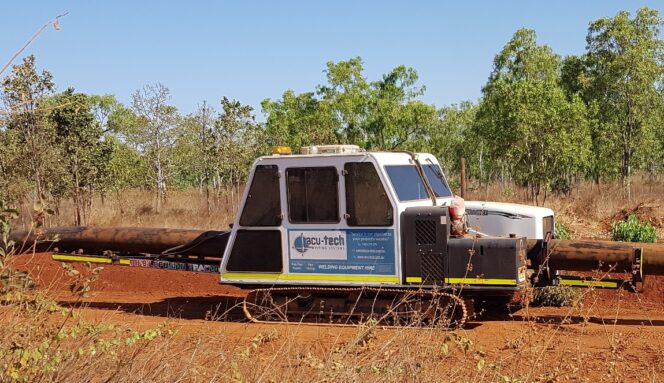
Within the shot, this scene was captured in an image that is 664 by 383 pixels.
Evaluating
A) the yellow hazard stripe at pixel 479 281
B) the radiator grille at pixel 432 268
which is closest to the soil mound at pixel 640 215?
the yellow hazard stripe at pixel 479 281

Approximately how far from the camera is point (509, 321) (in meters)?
11.0

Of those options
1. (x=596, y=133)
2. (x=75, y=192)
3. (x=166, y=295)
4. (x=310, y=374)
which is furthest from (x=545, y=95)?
(x=310, y=374)

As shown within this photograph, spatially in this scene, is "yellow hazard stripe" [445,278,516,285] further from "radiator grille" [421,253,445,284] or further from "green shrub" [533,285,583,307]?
"green shrub" [533,285,583,307]

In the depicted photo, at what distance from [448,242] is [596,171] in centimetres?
4421

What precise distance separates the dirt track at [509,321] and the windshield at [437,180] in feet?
6.49

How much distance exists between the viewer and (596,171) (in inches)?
2010

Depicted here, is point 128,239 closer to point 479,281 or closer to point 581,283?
point 479,281

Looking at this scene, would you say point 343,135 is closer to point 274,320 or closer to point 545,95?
point 545,95

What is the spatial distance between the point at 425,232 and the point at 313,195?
1645 mm

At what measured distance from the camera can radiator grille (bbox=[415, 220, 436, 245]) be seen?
9.97 m

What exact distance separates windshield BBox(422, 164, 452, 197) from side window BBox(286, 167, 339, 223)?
1.67 meters

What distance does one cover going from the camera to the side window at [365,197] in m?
10.2

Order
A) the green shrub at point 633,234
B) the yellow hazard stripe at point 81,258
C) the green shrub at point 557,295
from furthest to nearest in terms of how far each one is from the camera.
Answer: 1. the green shrub at point 633,234
2. the yellow hazard stripe at point 81,258
3. the green shrub at point 557,295

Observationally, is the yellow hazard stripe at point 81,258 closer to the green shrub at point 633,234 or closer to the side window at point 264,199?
the side window at point 264,199
